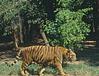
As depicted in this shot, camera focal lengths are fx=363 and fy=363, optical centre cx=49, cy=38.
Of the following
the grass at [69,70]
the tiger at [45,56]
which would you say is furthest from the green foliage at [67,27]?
the tiger at [45,56]

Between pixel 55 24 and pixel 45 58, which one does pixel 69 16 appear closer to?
pixel 55 24

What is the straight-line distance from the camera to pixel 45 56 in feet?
37.6

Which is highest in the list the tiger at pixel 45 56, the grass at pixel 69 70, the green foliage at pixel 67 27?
the green foliage at pixel 67 27

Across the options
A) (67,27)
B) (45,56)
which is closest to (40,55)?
(45,56)

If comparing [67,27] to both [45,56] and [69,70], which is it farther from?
[69,70]

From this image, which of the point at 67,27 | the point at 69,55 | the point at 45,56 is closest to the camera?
the point at 69,55

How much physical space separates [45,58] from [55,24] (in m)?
1.66

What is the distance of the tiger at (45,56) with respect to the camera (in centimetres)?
1126

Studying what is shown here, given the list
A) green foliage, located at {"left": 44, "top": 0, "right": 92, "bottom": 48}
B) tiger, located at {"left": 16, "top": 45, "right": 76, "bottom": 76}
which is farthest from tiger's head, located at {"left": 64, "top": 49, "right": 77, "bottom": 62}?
green foliage, located at {"left": 44, "top": 0, "right": 92, "bottom": 48}

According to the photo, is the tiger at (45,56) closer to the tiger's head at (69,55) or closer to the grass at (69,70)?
the tiger's head at (69,55)

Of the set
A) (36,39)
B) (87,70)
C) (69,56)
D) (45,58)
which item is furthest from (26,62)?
(36,39)

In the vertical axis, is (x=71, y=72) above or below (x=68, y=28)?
below

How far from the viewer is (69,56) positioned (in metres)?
11.3

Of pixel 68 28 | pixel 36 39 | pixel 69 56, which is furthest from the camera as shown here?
pixel 36 39
